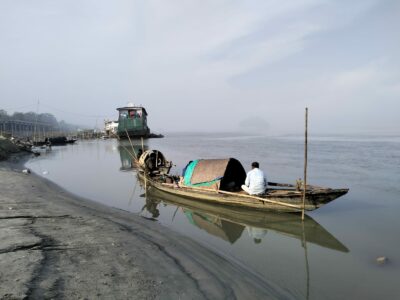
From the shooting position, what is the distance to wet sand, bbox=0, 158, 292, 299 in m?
4.58

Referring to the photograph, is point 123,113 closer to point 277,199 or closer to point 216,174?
point 216,174

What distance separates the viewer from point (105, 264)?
18.4 feet

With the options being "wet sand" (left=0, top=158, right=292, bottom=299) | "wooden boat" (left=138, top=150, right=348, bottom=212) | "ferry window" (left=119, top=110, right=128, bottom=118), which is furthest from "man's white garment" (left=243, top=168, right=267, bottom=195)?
"ferry window" (left=119, top=110, right=128, bottom=118)

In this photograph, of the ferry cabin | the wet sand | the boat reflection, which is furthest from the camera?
the ferry cabin

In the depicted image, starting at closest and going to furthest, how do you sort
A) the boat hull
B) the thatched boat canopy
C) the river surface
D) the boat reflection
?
the river surface
the boat reflection
the boat hull
the thatched boat canopy

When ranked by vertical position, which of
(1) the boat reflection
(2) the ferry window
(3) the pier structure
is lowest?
(1) the boat reflection

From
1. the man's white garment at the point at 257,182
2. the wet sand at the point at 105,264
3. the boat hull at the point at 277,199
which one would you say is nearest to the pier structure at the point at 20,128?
the boat hull at the point at 277,199

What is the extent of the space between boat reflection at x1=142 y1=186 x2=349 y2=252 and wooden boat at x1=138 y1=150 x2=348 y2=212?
288 millimetres

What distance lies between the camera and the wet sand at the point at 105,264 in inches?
180

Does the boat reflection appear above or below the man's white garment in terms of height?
below

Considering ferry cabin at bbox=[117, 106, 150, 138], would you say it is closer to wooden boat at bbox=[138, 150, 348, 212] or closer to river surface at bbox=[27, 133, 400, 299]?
river surface at bbox=[27, 133, 400, 299]

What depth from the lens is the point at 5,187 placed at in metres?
13.1

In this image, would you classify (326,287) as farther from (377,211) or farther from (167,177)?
(167,177)

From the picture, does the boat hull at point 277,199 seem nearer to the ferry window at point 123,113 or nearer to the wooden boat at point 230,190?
the wooden boat at point 230,190
